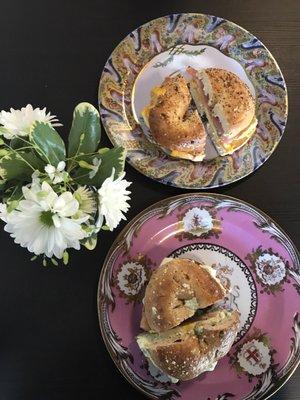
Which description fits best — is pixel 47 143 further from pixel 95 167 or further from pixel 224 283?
pixel 224 283

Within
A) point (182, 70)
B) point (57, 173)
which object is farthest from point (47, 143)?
point (182, 70)

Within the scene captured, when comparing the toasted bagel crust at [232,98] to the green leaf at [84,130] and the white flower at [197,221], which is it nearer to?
the white flower at [197,221]

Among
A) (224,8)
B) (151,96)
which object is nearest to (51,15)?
(151,96)

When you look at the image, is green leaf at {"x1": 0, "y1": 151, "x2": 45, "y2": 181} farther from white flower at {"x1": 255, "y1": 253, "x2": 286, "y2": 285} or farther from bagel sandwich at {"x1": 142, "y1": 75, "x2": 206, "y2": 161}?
white flower at {"x1": 255, "y1": 253, "x2": 286, "y2": 285}

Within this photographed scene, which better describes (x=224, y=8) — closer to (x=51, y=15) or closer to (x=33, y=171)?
(x=51, y=15)

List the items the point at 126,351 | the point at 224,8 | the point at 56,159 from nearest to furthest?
1. the point at 56,159
2. the point at 126,351
3. the point at 224,8

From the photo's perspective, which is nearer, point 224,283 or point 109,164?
point 109,164

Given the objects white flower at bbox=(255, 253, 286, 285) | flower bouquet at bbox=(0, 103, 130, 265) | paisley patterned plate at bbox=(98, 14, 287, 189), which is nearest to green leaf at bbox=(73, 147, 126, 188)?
flower bouquet at bbox=(0, 103, 130, 265)
